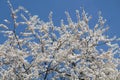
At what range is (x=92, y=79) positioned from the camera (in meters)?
12.1

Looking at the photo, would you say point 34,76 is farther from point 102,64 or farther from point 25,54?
point 102,64

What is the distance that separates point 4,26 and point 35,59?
66.1 inches

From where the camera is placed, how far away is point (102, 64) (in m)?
13.0

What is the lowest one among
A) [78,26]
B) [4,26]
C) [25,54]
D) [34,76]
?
[34,76]

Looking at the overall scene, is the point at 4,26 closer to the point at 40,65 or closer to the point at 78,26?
the point at 40,65

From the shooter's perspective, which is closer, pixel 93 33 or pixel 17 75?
pixel 17 75

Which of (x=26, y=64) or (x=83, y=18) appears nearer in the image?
(x=26, y=64)

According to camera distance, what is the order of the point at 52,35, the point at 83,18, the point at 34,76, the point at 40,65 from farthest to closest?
the point at 83,18 < the point at 52,35 < the point at 40,65 < the point at 34,76

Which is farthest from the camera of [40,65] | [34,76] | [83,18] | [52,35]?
[83,18]

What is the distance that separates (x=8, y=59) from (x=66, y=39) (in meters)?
1.77

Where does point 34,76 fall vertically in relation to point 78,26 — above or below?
below

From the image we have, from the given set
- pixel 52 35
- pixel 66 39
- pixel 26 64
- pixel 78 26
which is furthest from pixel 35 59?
pixel 78 26

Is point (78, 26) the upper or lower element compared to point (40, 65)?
upper

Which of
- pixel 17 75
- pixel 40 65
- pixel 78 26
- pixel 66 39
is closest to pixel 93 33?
pixel 78 26
